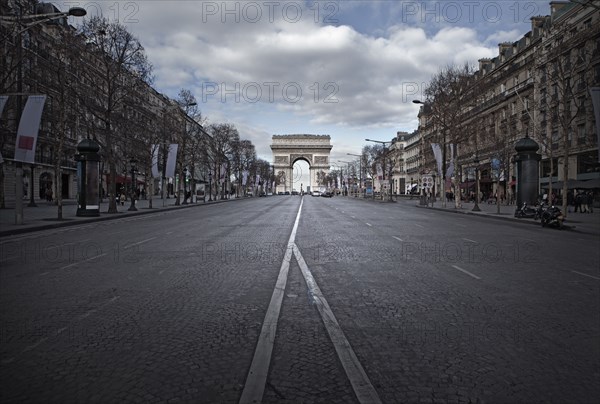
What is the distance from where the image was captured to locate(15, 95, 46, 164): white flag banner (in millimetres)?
19250

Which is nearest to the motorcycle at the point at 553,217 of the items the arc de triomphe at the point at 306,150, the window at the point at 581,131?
the window at the point at 581,131

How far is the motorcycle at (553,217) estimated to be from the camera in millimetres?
21625

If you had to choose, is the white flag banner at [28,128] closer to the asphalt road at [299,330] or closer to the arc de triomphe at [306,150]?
the asphalt road at [299,330]

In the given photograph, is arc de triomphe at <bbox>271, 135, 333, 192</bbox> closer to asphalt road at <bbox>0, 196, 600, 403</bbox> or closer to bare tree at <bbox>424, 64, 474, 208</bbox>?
bare tree at <bbox>424, 64, 474, 208</bbox>

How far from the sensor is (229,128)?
256 ft

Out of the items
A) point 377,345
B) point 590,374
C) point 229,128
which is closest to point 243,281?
point 377,345

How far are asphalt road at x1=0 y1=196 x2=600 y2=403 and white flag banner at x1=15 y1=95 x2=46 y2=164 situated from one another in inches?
423

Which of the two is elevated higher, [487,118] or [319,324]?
[487,118]

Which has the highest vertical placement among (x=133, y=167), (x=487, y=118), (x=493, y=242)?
(x=487, y=118)

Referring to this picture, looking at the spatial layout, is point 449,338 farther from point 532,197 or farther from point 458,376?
point 532,197

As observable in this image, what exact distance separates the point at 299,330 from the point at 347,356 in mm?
936

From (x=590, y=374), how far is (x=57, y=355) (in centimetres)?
477

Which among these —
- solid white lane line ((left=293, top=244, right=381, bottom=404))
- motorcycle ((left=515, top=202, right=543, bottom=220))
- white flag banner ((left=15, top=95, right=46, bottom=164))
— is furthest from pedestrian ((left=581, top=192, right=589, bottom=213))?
white flag banner ((left=15, top=95, right=46, bottom=164))

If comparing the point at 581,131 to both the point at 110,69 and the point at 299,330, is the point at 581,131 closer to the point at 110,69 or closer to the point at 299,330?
the point at 110,69
